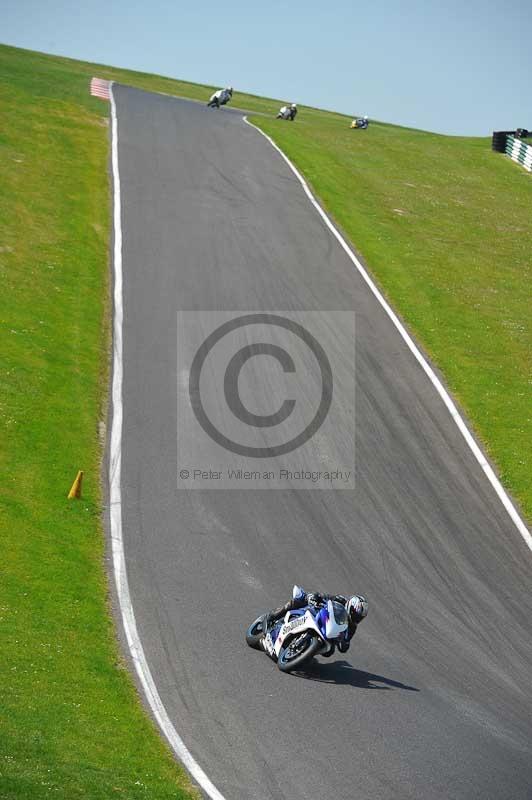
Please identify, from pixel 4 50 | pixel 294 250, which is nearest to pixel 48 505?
pixel 294 250

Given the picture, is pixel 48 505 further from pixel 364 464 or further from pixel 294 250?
pixel 294 250

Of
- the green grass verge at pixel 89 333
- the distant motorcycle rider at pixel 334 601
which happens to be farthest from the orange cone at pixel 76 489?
the distant motorcycle rider at pixel 334 601

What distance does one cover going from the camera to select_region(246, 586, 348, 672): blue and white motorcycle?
13.4 m

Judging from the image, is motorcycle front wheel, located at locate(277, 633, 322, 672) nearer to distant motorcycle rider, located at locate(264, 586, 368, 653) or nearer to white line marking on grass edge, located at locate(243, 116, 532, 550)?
distant motorcycle rider, located at locate(264, 586, 368, 653)

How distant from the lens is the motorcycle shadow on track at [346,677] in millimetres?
13750

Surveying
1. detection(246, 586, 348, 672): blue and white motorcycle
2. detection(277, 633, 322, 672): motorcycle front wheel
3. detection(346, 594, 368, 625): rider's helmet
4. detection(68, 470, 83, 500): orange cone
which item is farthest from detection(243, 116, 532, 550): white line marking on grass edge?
detection(68, 470, 83, 500): orange cone

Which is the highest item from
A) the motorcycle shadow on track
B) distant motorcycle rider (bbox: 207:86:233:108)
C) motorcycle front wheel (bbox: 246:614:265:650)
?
distant motorcycle rider (bbox: 207:86:233:108)

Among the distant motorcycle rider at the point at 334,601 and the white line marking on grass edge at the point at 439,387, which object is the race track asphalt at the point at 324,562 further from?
the distant motorcycle rider at the point at 334,601

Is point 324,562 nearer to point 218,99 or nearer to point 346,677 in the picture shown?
point 346,677

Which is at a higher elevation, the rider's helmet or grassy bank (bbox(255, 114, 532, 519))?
grassy bank (bbox(255, 114, 532, 519))

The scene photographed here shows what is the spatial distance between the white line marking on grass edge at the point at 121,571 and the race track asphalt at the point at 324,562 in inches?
5.9

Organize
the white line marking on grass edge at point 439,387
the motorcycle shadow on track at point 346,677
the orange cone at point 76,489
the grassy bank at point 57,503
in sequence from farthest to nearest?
the white line marking on grass edge at point 439,387 < the orange cone at point 76,489 < the motorcycle shadow on track at point 346,677 < the grassy bank at point 57,503

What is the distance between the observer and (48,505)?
1844 cm

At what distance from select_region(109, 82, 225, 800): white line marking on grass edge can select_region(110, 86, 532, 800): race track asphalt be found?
150mm
